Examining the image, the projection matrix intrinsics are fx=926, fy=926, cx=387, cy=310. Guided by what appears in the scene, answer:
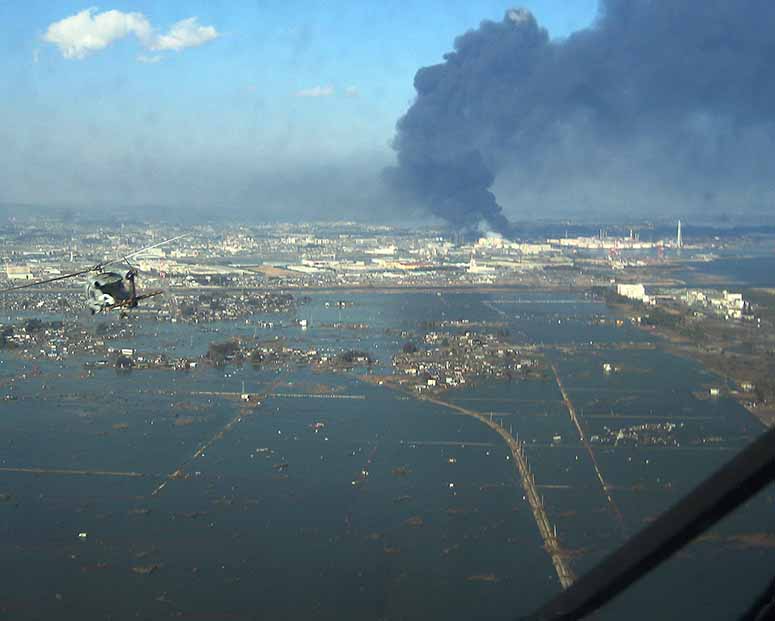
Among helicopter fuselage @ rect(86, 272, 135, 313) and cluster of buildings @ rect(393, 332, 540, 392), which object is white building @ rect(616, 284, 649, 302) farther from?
helicopter fuselage @ rect(86, 272, 135, 313)

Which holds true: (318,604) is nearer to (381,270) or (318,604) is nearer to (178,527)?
(178,527)

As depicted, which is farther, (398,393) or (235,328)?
(235,328)

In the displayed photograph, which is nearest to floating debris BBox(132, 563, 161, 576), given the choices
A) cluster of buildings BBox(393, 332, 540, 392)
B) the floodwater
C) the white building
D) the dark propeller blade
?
the floodwater

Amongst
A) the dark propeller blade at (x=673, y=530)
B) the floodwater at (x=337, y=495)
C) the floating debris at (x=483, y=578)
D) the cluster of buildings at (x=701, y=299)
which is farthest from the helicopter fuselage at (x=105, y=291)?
the cluster of buildings at (x=701, y=299)

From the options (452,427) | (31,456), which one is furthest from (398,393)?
(31,456)

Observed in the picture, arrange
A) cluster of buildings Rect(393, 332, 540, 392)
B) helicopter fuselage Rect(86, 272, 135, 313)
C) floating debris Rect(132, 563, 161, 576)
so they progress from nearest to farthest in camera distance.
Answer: helicopter fuselage Rect(86, 272, 135, 313) → floating debris Rect(132, 563, 161, 576) → cluster of buildings Rect(393, 332, 540, 392)

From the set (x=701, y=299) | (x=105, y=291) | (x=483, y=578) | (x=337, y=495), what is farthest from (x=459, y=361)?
(x=105, y=291)

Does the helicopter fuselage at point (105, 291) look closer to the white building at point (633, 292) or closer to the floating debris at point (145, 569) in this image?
the floating debris at point (145, 569)

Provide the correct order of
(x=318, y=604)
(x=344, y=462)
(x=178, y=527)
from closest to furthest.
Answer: (x=318, y=604)
(x=178, y=527)
(x=344, y=462)
